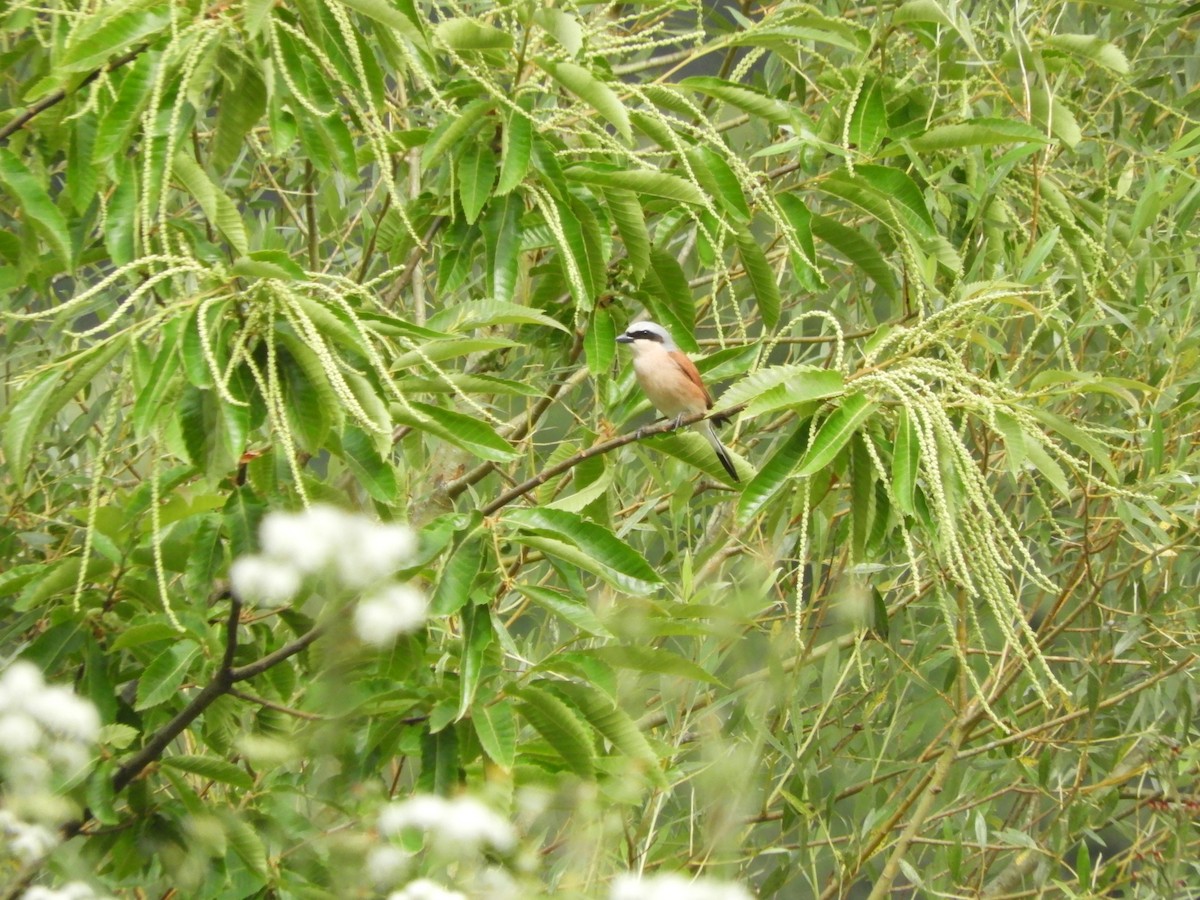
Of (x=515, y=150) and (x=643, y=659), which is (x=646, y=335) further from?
(x=643, y=659)

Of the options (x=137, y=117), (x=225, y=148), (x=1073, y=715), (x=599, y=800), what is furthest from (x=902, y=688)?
(x=137, y=117)

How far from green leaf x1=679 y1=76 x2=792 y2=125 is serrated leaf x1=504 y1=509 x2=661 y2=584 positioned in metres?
0.86

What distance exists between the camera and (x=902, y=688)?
358cm

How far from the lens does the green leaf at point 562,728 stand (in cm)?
197

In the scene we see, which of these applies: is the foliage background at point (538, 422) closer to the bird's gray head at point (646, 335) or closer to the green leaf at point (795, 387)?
the green leaf at point (795, 387)

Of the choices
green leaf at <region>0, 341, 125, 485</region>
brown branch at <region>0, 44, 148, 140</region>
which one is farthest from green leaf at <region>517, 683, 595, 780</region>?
brown branch at <region>0, 44, 148, 140</region>

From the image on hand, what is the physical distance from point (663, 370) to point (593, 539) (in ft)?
3.33

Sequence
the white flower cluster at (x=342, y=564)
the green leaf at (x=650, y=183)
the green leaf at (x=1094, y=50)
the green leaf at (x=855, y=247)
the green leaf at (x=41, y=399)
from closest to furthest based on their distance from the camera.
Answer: the white flower cluster at (x=342, y=564) → the green leaf at (x=41, y=399) → the green leaf at (x=650, y=183) → the green leaf at (x=1094, y=50) → the green leaf at (x=855, y=247)

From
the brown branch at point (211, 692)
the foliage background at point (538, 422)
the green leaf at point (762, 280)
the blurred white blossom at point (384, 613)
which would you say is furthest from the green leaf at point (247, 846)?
the green leaf at point (762, 280)

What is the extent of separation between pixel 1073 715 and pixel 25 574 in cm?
212

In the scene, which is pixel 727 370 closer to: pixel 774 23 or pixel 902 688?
pixel 774 23

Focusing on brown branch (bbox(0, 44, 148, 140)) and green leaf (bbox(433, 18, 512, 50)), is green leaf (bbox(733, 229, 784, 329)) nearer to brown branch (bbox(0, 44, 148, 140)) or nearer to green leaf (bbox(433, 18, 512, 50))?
green leaf (bbox(433, 18, 512, 50))

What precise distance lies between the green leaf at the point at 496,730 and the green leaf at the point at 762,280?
0.98m

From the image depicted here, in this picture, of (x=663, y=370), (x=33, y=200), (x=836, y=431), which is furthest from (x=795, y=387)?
(x=663, y=370)
